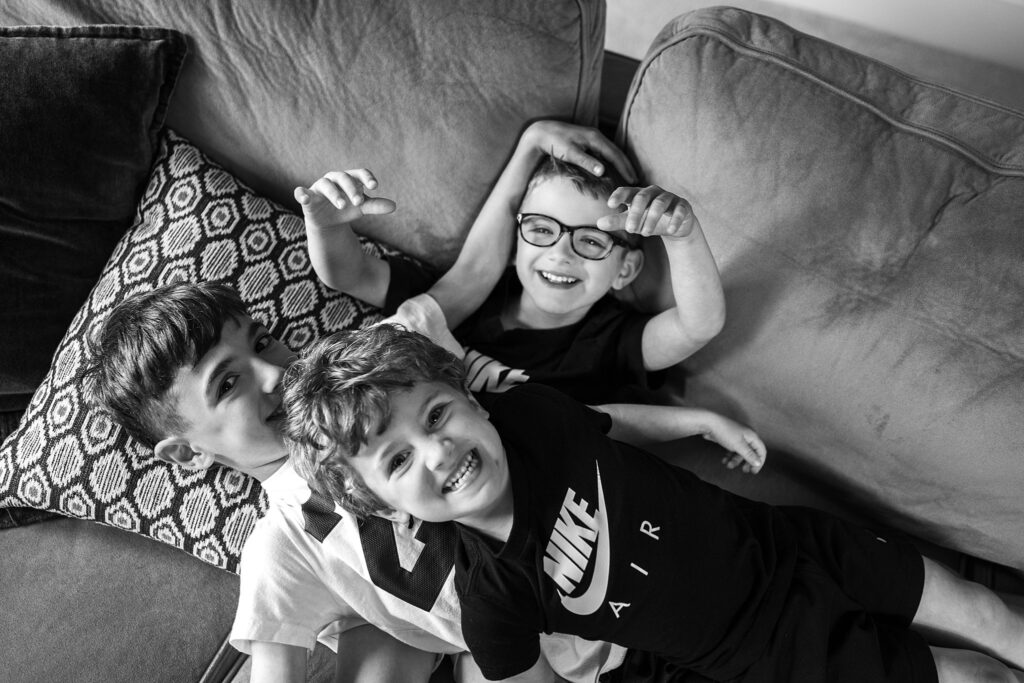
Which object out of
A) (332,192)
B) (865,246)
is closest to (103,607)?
(332,192)

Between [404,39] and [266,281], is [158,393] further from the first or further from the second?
[404,39]

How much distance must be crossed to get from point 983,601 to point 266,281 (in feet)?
4.50

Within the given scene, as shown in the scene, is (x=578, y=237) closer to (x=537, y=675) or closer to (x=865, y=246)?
(x=865, y=246)

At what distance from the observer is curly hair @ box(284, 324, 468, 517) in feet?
3.48

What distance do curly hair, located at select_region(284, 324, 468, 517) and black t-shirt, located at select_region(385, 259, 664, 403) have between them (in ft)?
0.79

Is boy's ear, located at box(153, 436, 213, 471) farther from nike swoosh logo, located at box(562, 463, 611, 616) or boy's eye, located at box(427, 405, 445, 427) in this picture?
nike swoosh logo, located at box(562, 463, 611, 616)

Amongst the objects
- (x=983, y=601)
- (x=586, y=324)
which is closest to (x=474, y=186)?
(x=586, y=324)

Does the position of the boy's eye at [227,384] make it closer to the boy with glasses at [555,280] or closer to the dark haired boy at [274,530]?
the dark haired boy at [274,530]

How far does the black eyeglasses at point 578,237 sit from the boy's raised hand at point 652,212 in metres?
0.17

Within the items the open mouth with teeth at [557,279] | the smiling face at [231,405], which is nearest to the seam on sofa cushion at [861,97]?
the open mouth with teeth at [557,279]

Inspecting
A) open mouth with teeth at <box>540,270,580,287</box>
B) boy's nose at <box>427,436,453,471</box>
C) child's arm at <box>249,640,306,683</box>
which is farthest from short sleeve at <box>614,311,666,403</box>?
child's arm at <box>249,640,306,683</box>

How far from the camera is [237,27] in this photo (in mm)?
1378

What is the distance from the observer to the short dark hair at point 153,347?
3.97 feet

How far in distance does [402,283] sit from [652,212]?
55 cm
